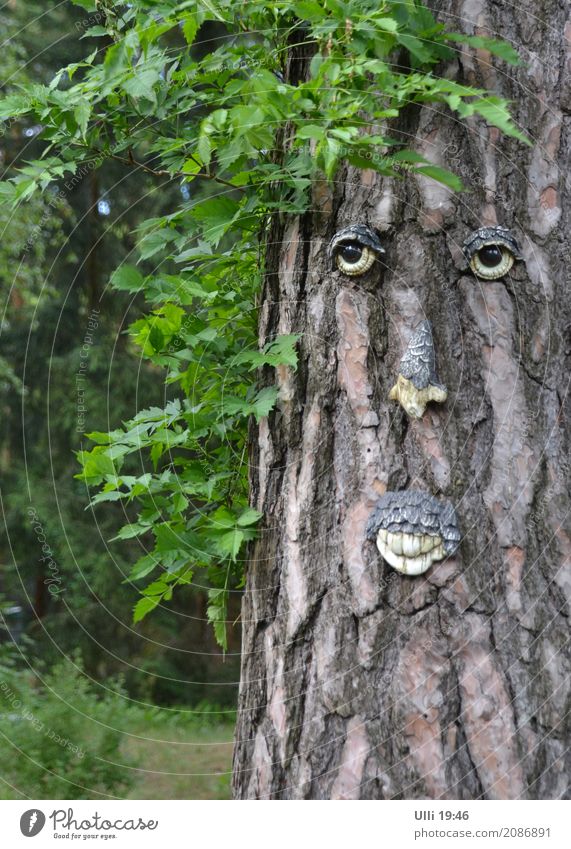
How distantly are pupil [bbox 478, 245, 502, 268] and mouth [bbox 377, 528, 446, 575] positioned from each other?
0.50 meters

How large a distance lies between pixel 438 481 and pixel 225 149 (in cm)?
77

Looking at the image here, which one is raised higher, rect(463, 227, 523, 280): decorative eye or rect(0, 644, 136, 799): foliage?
rect(463, 227, 523, 280): decorative eye

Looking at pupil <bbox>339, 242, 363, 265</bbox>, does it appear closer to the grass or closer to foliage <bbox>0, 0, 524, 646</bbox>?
foliage <bbox>0, 0, 524, 646</bbox>

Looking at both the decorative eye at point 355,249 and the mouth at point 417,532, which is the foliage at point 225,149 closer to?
the decorative eye at point 355,249

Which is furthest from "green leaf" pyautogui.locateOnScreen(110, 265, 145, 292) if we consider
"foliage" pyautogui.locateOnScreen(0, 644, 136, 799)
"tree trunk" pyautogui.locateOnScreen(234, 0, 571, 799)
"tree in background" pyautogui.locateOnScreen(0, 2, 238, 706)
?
"tree in background" pyautogui.locateOnScreen(0, 2, 238, 706)

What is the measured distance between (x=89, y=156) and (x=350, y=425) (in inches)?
33.6

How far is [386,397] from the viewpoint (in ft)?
4.69

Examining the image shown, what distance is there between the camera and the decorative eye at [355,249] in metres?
1.43

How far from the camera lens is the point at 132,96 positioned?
1555 mm
